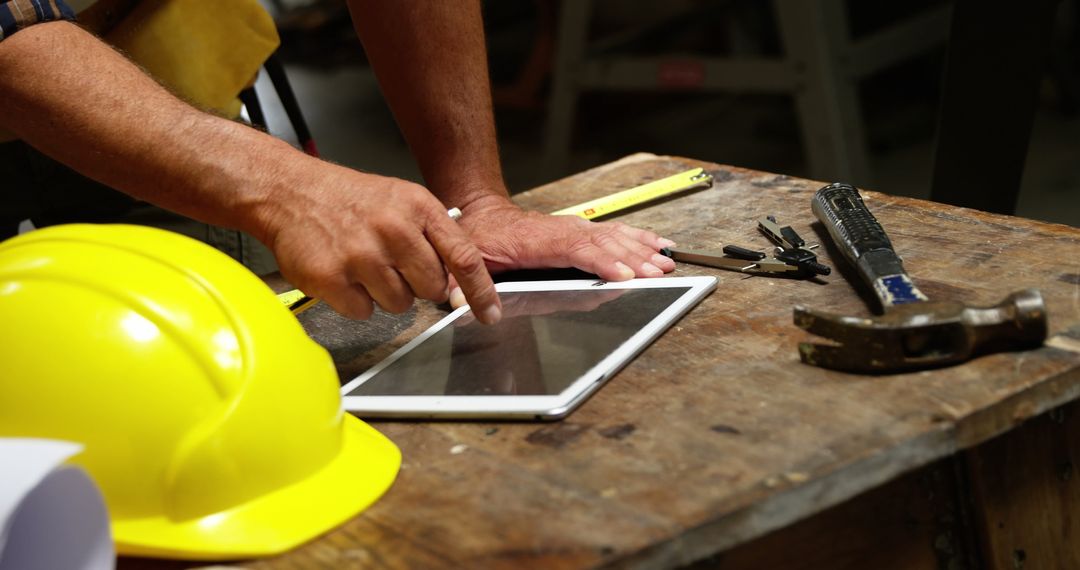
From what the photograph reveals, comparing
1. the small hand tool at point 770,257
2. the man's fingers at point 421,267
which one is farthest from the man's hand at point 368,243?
the small hand tool at point 770,257

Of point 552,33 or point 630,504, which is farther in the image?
point 552,33

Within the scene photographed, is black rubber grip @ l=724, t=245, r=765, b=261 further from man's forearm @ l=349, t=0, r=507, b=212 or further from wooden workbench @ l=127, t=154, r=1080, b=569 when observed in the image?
man's forearm @ l=349, t=0, r=507, b=212

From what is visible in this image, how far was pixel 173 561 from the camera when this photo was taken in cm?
82

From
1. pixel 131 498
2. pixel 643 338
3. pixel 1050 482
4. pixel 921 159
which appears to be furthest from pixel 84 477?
pixel 921 159

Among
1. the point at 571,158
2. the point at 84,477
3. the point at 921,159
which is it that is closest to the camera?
the point at 84,477

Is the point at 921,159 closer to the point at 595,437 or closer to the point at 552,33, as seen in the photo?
the point at 552,33

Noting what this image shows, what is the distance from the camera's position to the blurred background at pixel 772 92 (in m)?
1.75

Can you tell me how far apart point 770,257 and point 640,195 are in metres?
0.31

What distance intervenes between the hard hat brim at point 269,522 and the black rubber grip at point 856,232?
47 centimetres

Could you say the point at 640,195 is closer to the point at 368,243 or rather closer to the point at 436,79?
the point at 436,79

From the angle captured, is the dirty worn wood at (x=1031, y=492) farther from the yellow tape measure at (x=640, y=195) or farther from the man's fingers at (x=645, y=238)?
the yellow tape measure at (x=640, y=195)

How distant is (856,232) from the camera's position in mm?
1104

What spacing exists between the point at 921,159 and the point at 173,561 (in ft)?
10.5

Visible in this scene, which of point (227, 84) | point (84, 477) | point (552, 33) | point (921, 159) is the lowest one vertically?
point (921, 159)
